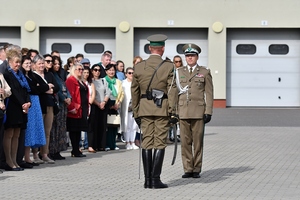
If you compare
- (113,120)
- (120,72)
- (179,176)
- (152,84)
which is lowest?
(179,176)

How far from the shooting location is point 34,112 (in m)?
14.7

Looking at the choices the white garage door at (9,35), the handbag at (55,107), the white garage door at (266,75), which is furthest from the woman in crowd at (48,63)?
the white garage door at (266,75)

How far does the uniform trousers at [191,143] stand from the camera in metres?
13.3

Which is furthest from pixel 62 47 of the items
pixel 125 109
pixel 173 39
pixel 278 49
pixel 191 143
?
pixel 191 143

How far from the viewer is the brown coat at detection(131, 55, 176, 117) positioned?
1202 centimetres

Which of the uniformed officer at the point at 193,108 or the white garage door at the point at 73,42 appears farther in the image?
the white garage door at the point at 73,42

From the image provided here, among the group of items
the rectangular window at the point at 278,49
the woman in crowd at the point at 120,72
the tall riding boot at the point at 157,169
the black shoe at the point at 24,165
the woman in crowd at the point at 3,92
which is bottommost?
the black shoe at the point at 24,165

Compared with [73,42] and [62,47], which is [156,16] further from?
[62,47]

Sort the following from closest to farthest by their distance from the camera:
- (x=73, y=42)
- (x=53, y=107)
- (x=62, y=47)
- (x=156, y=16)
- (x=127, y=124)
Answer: (x=53, y=107), (x=127, y=124), (x=156, y=16), (x=62, y=47), (x=73, y=42)

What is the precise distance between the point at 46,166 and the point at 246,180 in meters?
3.68

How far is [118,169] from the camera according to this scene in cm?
1445

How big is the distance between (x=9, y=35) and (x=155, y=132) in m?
22.7

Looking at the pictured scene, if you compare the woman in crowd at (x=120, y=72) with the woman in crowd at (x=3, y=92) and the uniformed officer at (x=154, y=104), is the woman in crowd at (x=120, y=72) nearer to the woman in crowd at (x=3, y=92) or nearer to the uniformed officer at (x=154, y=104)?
the woman in crowd at (x=3, y=92)

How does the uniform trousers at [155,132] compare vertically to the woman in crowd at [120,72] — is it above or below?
below
